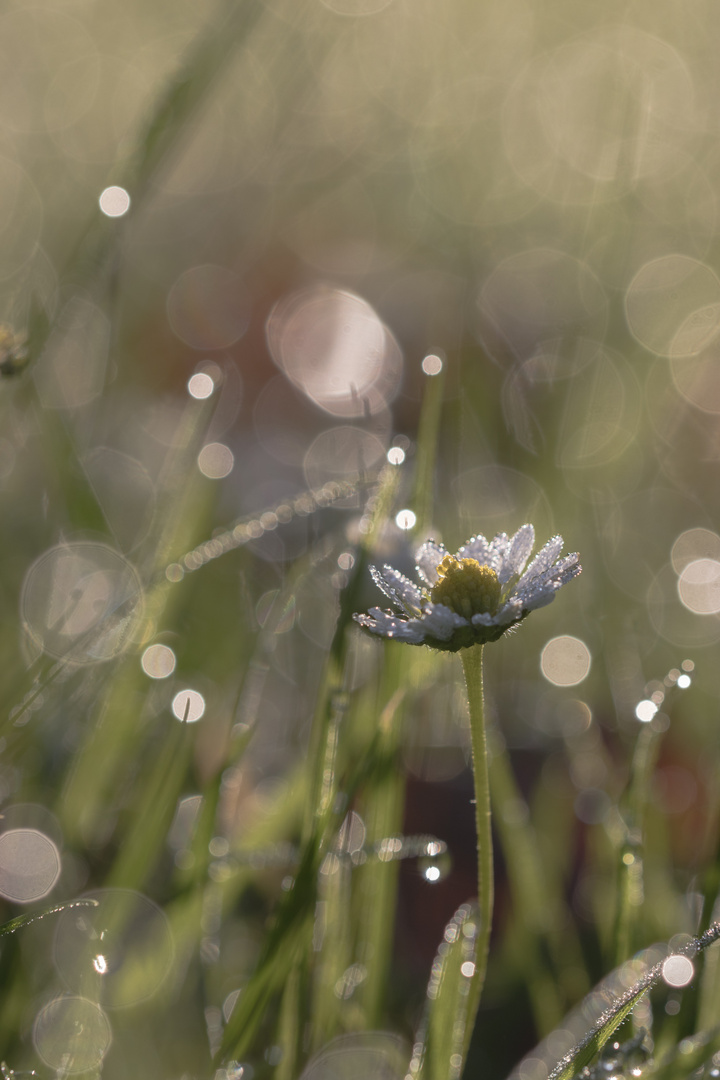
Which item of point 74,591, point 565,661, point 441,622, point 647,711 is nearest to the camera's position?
point 441,622

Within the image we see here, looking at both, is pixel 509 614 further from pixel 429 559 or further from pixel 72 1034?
pixel 72 1034

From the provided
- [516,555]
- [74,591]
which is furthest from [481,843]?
[74,591]

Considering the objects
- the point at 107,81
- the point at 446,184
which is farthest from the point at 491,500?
the point at 107,81

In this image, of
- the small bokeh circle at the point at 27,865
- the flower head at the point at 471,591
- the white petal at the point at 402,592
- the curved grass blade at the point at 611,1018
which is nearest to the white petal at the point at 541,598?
the flower head at the point at 471,591

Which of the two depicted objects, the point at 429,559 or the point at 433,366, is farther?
the point at 433,366

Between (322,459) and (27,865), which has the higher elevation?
(322,459)

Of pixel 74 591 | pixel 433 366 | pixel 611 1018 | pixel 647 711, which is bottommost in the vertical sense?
pixel 74 591

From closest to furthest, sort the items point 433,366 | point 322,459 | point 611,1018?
1. point 611,1018
2. point 433,366
3. point 322,459
